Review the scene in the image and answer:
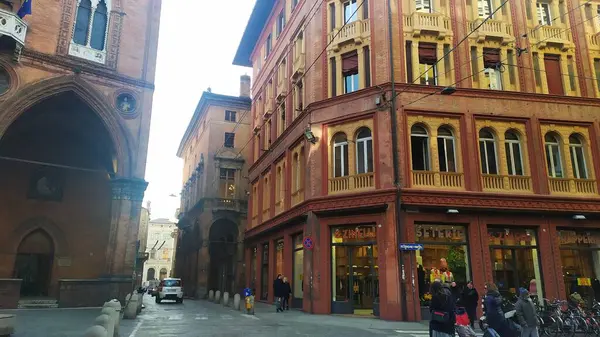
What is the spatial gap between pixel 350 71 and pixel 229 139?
69.7 ft

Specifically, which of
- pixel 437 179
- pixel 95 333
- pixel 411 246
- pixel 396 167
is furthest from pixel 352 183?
pixel 95 333

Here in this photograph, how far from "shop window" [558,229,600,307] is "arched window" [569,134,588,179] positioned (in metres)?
2.62

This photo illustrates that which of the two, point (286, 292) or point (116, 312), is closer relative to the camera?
point (116, 312)

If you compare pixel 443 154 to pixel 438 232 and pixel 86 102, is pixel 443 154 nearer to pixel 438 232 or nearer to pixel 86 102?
pixel 438 232

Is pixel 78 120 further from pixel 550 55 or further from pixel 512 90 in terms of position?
pixel 550 55

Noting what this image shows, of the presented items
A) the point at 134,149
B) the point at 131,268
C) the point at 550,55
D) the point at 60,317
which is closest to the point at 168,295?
the point at 131,268

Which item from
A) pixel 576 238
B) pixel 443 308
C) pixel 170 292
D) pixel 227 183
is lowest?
pixel 170 292

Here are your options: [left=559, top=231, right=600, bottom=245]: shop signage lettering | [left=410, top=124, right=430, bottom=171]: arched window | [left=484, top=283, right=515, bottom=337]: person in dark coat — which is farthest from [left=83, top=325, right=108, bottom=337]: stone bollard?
[left=559, top=231, right=600, bottom=245]: shop signage lettering

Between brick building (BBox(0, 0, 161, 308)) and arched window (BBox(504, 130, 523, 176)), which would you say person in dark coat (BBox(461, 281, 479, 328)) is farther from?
brick building (BBox(0, 0, 161, 308))

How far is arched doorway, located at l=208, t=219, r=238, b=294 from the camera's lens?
124ft

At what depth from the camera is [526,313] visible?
8.87m

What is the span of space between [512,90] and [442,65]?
3429 mm

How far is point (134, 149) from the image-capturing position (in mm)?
22844

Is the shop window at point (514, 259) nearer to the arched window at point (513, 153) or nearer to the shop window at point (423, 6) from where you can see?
the arched window at point (513, 153)
